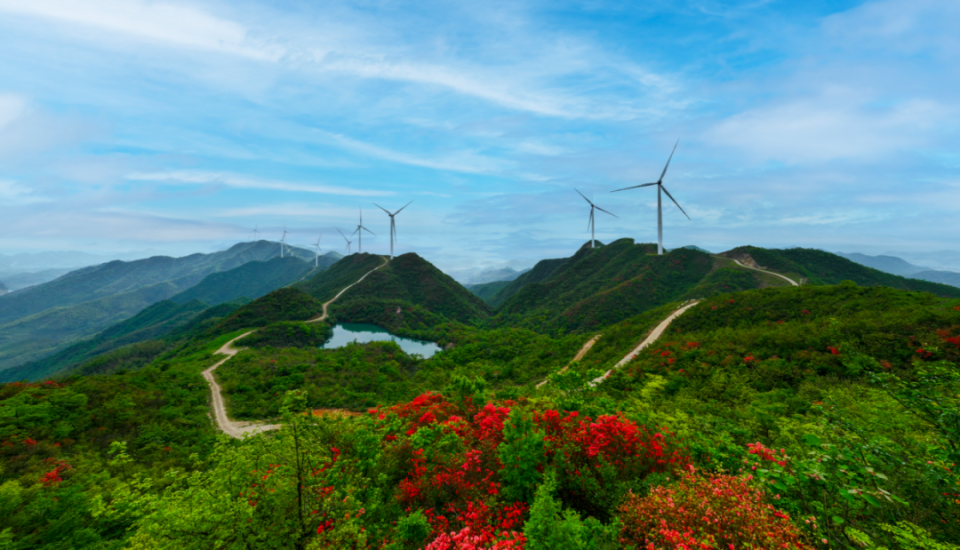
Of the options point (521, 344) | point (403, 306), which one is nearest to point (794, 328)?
point (521, 344)

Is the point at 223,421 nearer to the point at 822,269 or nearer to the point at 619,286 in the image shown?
the point at 619,286

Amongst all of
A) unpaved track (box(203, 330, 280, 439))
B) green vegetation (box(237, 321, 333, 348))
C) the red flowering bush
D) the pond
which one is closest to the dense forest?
the red flowering bush

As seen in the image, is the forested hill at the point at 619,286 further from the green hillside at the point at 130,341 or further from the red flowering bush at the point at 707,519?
the green hillside at the point at 130,341

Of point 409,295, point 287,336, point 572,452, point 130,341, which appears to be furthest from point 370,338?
point 130,341

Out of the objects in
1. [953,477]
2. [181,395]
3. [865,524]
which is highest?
[953,477]

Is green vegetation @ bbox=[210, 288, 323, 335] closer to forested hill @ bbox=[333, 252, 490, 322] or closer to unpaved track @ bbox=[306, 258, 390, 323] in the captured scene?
unpaved track @ bbox=[306, 258, 390, 323]

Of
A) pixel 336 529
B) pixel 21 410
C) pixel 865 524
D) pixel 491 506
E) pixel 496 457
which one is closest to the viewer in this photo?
pixel 865 524

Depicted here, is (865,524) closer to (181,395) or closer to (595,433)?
(595,433)
